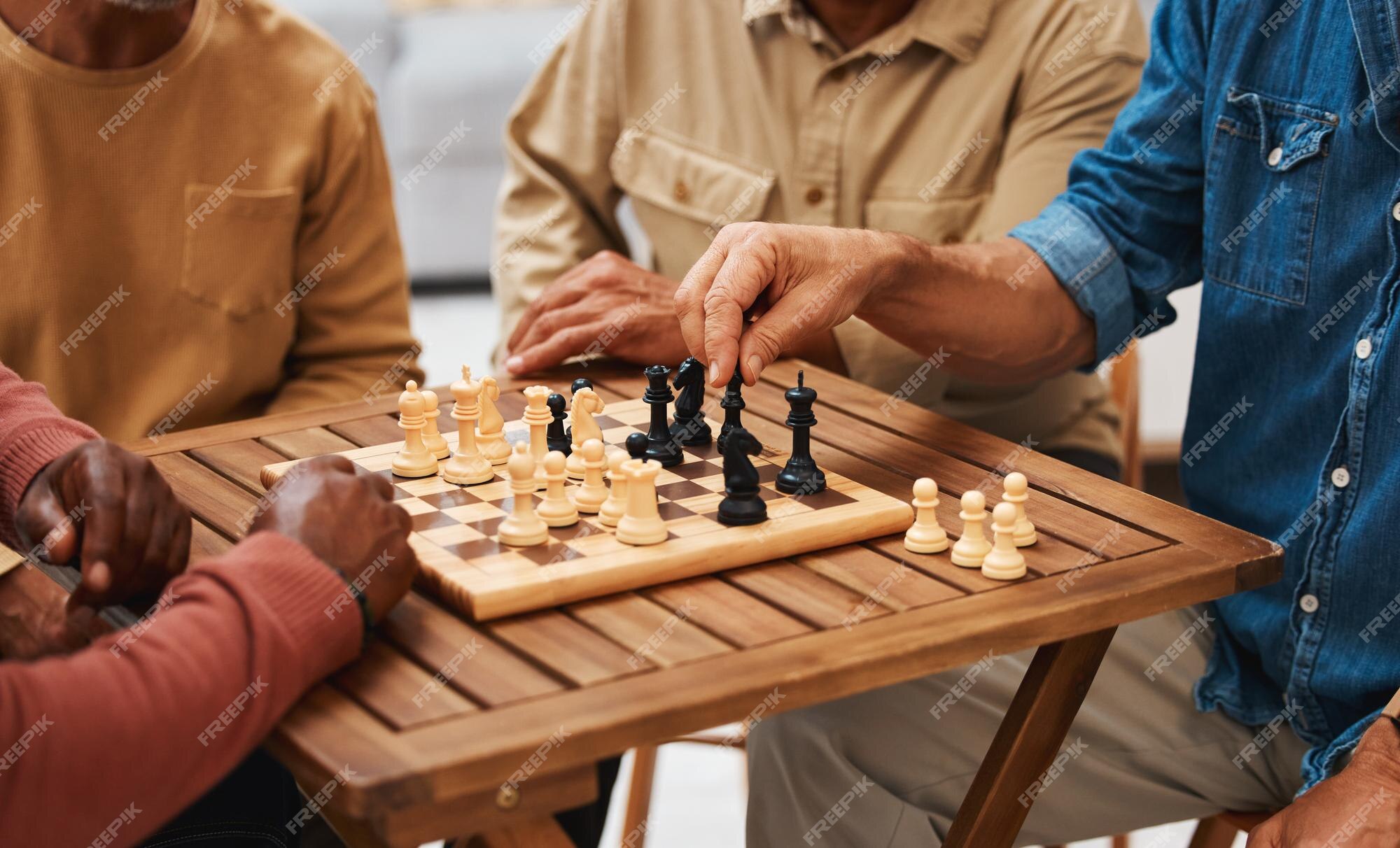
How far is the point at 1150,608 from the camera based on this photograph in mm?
1210

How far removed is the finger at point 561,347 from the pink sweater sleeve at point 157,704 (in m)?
0.82

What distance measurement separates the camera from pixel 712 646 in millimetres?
1076

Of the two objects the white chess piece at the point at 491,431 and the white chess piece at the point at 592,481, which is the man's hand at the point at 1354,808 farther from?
the white chess piece at the point at 491,431

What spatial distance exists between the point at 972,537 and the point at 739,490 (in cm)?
21

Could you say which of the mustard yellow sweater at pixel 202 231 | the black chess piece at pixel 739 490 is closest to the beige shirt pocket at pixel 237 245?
the mustard yellow sweater at pixel 202 231

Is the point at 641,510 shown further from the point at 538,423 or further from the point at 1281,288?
the point at 1281,288

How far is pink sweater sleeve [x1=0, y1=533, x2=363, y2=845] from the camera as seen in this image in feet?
3.03

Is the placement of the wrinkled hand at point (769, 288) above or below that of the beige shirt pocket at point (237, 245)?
above

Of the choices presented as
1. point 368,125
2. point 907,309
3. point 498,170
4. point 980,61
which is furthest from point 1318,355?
point 498,170

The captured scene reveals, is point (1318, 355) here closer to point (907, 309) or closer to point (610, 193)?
point (907, 309)

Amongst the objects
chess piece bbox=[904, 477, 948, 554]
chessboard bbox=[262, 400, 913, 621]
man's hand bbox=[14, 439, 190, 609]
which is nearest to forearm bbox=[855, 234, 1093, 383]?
chessboard bbox=[262, 400, 913, 621]

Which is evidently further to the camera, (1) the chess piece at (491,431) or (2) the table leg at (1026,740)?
(1) the chess piece at (491,431)

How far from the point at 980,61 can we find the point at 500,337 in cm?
87

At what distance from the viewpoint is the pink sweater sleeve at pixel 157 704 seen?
0.92 meters
